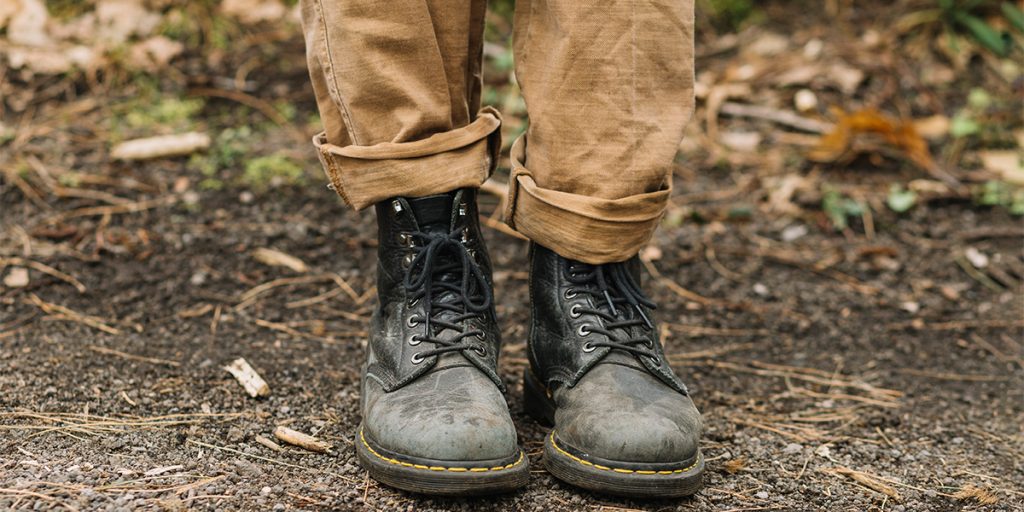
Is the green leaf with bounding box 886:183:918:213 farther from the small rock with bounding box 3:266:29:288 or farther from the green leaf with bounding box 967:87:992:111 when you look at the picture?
the small rock with bounding box 3:266:29:288

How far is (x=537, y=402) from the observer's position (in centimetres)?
162

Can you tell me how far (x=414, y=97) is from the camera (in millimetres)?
1407

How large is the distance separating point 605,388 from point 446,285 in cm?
32

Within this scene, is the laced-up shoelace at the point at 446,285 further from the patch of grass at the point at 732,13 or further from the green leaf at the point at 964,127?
the patch of grass at the point at 732,13

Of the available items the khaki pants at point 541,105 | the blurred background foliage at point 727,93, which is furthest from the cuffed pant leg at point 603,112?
the blurred background foliage at point 727,93

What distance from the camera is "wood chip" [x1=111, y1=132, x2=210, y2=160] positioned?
2670 mm

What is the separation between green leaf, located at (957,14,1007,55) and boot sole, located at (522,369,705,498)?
9.05 ft

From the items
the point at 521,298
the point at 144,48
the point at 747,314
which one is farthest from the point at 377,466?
the point at 144,48

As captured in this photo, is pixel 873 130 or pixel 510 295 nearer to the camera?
pixel 510 295

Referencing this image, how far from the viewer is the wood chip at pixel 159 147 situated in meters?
2.67

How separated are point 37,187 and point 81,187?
0.37 feet

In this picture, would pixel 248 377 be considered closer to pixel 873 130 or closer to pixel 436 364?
pixel 436 364

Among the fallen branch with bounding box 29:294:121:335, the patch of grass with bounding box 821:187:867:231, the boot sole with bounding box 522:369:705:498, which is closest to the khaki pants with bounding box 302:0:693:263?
the boot sole with bounding box 522:369:705:498

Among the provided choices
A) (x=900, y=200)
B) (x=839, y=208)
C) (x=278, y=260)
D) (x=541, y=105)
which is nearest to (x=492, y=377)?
(x=541, y=105)
